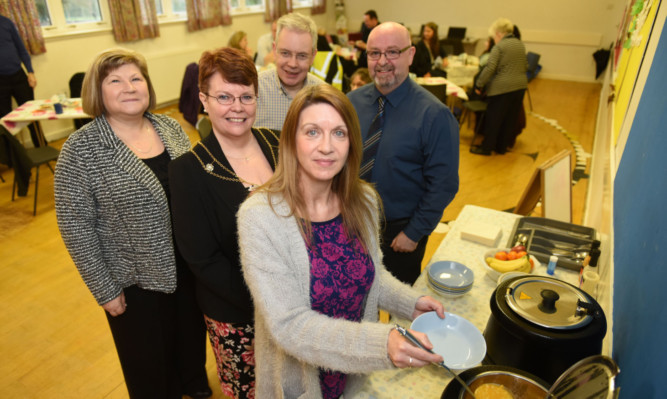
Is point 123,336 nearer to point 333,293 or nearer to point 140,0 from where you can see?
point 333,293

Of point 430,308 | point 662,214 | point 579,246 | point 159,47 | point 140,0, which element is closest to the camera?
point 662,214

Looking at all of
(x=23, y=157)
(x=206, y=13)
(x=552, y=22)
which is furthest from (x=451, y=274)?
(x=552, y=22)

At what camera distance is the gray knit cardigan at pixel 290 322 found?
0.94 meters

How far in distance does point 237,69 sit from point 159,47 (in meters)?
6.53

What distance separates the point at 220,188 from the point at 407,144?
0.93 metres

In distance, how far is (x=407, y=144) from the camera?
190 cm

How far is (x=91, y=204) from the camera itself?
1.47 metres

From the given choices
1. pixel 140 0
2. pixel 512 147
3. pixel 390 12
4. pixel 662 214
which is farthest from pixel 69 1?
pixel 390 12

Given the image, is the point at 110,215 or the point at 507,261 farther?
the point at 507,261

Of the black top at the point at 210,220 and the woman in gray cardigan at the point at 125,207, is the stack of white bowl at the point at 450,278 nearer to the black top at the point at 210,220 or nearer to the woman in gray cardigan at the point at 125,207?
the black top at the point at 210,220

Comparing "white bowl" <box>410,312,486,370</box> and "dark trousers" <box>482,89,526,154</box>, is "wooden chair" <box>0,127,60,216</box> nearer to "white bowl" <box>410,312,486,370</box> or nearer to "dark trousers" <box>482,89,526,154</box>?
"white bowl" <box>410,312,486,370</box>

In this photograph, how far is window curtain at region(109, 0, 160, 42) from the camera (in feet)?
19.9

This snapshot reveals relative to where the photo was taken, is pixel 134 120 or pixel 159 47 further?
pixel 159 47

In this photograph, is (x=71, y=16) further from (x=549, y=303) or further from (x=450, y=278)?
(x=549, y=303)
